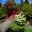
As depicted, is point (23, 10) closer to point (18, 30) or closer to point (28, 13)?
point (28, 13)

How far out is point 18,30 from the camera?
7887 millimetres

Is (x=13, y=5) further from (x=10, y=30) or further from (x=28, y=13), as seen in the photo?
(x=10, y=30)

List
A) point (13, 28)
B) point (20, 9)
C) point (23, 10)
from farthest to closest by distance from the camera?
point (20, 9)
point (23, 10)
point (13, 28)

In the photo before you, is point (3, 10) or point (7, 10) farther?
point (3, 10)

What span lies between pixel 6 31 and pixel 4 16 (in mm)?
4847

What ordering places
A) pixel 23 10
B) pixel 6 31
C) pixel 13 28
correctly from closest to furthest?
1. pixel 13 28
2. pixel 6 31
3. pixel 23 10

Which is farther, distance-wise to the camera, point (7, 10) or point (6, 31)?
point (7, 10)

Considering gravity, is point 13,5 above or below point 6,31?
above

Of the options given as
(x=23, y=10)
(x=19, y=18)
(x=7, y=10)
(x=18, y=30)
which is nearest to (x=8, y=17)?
(x=7, y=10)

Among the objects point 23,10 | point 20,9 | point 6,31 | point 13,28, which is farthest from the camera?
point 20,9

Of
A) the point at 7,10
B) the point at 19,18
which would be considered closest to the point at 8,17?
the point at 7,10

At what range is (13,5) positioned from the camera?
41.0 ft

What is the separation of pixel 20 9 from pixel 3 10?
175 centimetres

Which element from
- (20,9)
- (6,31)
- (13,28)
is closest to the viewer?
(13,28)
